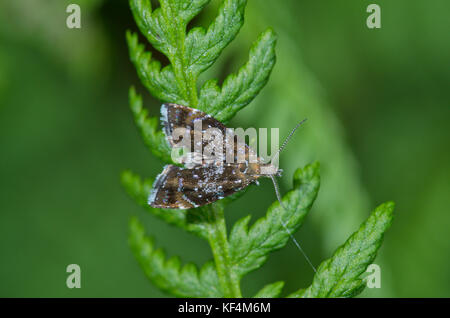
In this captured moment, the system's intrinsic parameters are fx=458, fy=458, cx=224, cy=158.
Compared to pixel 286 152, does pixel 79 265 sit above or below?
below

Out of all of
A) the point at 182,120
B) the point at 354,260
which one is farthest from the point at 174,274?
the point at 354,260

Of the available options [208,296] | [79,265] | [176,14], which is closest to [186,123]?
[176,14]

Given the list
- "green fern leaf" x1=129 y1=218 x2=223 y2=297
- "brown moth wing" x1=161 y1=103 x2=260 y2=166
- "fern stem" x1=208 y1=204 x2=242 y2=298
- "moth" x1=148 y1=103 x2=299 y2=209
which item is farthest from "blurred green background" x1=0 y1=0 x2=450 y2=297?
"green fern leaf" x1=129 y1=218 x2=223 y2=297

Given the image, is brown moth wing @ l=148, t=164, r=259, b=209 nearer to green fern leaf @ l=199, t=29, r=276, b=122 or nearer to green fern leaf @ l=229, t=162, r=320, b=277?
green fern leaf @ l=229, t=162, r=320, b=277

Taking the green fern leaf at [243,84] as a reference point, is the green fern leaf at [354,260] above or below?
below

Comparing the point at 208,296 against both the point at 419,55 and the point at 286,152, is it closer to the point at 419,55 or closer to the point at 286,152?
the point at 286,152

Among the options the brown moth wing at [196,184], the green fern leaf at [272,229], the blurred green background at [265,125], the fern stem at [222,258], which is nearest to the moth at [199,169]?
the brown moth wing at [196,184]

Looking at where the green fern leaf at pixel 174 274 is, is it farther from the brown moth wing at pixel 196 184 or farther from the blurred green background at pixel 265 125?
the blurred green background at pixel 265 125

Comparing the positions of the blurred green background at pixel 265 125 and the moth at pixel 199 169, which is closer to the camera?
the moth at pixel 199 169
